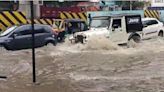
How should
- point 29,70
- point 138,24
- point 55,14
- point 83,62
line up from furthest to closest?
1. point 55,14
2. point 138,24
3. point 83,62
4. point 29,70

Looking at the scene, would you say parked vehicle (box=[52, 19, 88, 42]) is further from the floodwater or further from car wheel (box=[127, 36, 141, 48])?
car wheel (box=[127, 36, 141, 48])

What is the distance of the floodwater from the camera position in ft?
36.7

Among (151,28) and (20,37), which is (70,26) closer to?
(151,28)

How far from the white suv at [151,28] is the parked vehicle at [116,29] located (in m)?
1.37

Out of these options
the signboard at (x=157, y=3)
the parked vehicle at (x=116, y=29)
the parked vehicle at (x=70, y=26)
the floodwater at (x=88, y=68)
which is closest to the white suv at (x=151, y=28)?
the parked vehicle at (x=116, y=29)

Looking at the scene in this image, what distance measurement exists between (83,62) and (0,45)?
477 centimetres

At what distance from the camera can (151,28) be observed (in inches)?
1013

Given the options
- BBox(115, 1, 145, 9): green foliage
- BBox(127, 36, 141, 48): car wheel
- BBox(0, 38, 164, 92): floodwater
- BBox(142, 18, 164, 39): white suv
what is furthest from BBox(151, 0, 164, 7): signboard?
BBox(0, 38, 164, 92): floodwater

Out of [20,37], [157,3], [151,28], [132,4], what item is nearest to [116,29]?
[151,28]

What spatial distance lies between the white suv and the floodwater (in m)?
2.02

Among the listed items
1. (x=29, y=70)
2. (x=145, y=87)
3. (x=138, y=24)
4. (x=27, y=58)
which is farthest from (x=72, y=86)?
(x=138, y=24)

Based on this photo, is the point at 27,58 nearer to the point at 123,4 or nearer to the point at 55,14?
the point at 55,14

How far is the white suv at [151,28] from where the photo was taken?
25178 mm

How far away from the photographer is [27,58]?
17625 millimetres
